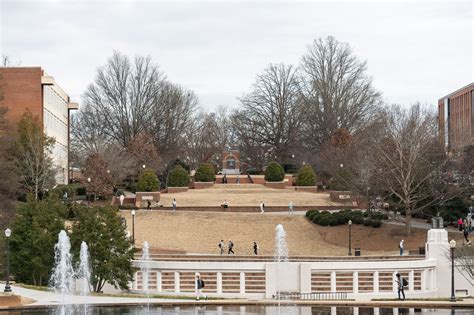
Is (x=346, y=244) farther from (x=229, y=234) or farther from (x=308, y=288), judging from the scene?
(x=308, y=288)

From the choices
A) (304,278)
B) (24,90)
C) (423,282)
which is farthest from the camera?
(24,90)

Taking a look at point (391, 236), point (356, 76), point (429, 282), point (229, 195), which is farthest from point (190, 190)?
point (429, 282)

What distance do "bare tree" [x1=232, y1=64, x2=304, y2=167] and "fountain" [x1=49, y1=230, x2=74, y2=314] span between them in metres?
70.5

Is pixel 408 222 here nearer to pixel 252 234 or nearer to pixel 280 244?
pixel 280 244

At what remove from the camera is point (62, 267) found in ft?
160

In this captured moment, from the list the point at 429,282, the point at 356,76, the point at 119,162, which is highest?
the point at 356,76

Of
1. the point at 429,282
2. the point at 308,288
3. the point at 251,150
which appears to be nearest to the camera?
the point at 308,288

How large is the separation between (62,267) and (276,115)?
7429cm

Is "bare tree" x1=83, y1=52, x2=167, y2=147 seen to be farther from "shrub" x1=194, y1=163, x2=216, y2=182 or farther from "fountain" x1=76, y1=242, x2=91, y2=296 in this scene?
"fountain" x1=76, y1=242, x2=91, y2=296

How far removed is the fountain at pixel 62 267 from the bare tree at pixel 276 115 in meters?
70.5

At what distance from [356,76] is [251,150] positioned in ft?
56.5

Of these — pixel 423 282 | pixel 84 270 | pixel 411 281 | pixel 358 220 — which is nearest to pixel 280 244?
pixel 358 220

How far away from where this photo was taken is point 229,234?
7369 cm

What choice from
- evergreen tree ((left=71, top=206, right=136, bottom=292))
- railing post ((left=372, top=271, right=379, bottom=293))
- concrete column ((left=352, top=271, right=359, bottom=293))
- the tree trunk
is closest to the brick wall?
the tree trunk
